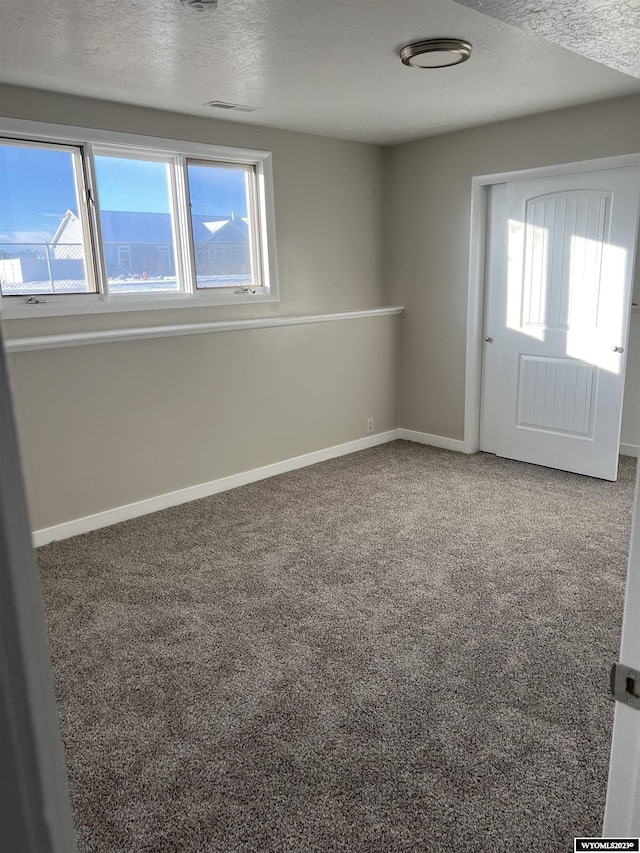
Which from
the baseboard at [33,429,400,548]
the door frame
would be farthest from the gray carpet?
the door frame

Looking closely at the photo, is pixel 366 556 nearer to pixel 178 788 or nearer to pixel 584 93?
pixel 178 788

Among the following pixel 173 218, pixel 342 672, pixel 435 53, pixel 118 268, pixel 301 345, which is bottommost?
pixel 342 672

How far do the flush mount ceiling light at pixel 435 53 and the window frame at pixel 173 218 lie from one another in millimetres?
1603

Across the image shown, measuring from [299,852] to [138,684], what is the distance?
93 cm

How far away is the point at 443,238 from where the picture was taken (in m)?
4.83

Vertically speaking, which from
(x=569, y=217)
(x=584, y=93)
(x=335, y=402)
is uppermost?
(x=584, y=93)

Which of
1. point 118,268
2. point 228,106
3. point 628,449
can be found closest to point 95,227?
point 118,268

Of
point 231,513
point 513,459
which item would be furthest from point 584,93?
point 231,513

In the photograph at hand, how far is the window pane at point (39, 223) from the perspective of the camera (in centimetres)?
337

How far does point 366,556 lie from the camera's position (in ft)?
10.8

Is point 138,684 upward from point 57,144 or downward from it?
downward

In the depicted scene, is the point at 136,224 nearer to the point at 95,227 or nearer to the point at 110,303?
the point at 95,227

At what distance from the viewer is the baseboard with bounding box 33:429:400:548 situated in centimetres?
360

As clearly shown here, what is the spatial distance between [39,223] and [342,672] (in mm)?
2835
